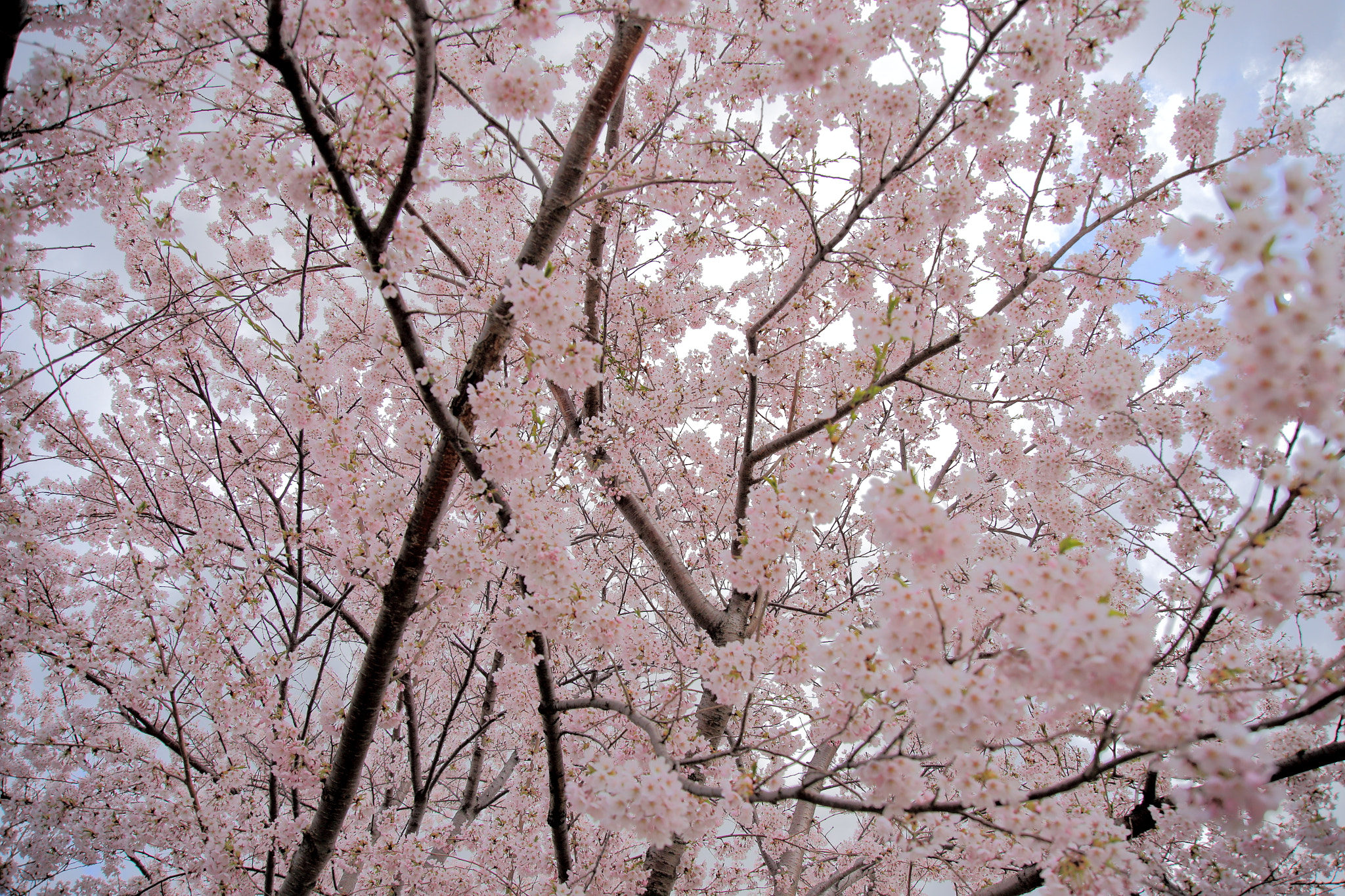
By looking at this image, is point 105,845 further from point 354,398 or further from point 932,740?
point 932,740

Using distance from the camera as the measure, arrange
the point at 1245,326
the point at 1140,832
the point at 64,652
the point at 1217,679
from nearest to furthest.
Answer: the point at 1245,326, the point at 1217,679, the point at 1140,832, the point at 64,652

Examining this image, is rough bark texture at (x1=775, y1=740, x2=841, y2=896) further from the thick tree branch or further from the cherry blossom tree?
the thick tree branch

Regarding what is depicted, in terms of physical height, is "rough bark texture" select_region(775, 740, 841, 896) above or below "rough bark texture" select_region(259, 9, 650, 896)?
below

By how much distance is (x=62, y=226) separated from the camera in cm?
305

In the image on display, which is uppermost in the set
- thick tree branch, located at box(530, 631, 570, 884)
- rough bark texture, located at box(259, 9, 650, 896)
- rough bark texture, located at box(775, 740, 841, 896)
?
rough bark texture, located at box(259, 9, 650, 896)

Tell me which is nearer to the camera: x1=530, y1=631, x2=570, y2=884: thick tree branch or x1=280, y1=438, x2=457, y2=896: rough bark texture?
x1=280, y1=438, x2=457, y2=896: rough bark texture

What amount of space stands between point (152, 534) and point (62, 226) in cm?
262

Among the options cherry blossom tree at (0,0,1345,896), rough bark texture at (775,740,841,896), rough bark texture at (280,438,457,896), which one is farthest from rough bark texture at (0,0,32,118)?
rough bark texture at (775,740,841,896)

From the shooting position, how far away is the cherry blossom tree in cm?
179

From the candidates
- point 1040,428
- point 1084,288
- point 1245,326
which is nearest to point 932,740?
point 1245,326

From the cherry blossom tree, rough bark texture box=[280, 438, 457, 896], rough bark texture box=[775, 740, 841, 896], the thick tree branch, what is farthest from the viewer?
rough bark texture box=[775, 740, 841, 896]

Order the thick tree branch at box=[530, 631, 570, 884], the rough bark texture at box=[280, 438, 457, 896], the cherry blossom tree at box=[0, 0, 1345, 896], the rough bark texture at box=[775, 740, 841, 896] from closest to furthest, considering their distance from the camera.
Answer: the cherry blossom tree at box=[0, 0, 1345, 896] → the rough bark texture at box=[280, 438, 457, 896] → the thick tree branch at box=[530, 631, 570, 884] → the rough bark texture at box=[775, 740, 841, 896]

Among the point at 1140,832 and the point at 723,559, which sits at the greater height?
the point at 723,559

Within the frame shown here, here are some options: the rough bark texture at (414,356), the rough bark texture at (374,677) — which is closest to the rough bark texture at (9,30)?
the rough bark texture at (414,356)
